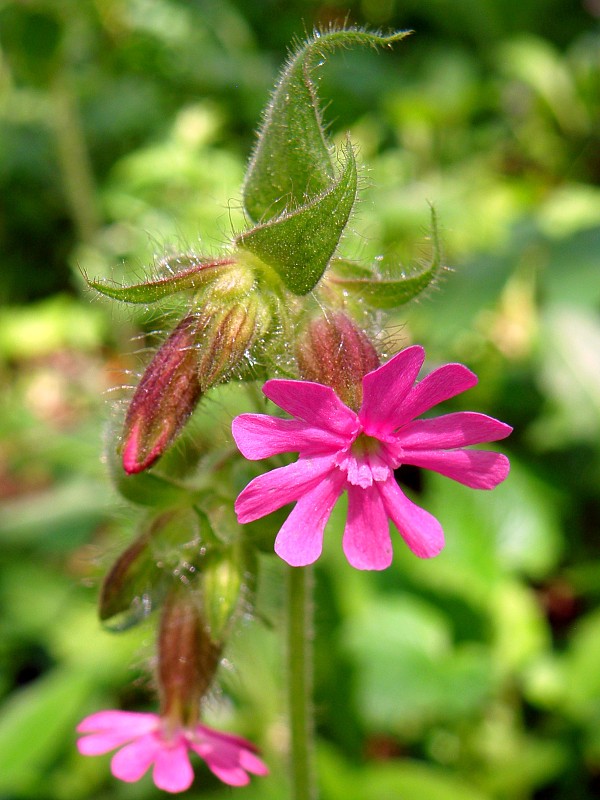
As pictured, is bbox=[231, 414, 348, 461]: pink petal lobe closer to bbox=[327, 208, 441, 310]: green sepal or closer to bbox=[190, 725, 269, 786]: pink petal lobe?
bbox=[327, 208, 441, 310]: green sepal

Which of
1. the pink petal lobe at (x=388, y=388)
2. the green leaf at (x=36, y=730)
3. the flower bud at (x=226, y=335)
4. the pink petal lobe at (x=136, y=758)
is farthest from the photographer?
the green leaf at (x=36, y=730)

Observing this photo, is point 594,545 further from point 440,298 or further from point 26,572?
point 26,572

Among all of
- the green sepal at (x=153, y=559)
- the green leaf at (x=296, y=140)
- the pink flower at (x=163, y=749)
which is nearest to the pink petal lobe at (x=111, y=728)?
the pink flower at (x=163, y=749)

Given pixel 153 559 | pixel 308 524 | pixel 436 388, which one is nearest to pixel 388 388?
pixel 436 388

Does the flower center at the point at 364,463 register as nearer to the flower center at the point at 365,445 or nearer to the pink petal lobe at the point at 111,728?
the flower center at the point at 365,445

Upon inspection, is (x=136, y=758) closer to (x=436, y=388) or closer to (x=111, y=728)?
(x=111, y=728)

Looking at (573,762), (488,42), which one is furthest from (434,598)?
(488,42)
